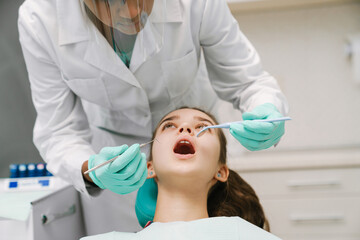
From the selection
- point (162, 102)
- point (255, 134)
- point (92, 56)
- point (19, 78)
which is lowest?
point (255, 134)

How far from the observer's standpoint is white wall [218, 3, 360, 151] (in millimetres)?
2637

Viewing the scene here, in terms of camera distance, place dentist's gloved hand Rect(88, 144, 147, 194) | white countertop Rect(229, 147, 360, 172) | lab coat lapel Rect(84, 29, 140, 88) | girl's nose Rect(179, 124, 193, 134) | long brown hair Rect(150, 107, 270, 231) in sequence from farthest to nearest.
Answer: white countertop Rect(229, 147, 360, 172) → long brown hair Rect(150, 107, 270, 231) → girl's nose Rect(179, 124, 193, 134) → lab coat lapel Rect(84, 29, 140, 88) → dentist's gloved hand Rect(88, 144, 147, 194)

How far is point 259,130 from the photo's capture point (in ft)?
3.71

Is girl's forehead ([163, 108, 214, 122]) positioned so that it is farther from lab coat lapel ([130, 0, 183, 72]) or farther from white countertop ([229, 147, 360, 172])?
white countertop ([229, 147, 360, 172])

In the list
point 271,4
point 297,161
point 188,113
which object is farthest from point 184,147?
point 271,4

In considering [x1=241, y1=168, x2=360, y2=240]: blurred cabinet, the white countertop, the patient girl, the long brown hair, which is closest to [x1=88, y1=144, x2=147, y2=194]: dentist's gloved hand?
the patient girl

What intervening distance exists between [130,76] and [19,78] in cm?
145

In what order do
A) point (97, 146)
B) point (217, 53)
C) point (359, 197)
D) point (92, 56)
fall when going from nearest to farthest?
point (92, 56) → point (217, 53) → point (97, 146) → point (359, 197)

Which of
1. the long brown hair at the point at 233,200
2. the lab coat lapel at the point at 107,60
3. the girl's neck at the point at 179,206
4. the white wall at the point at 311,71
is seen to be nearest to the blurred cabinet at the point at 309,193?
the white wall at the point at 311,71

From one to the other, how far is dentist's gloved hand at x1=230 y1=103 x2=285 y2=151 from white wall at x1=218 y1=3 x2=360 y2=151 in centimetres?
154

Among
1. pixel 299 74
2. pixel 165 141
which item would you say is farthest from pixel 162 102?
pixel 299 74

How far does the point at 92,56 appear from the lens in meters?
1.26

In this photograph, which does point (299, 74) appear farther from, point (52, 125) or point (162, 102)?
point (52, 125)

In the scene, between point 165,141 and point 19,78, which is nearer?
point 165,141
